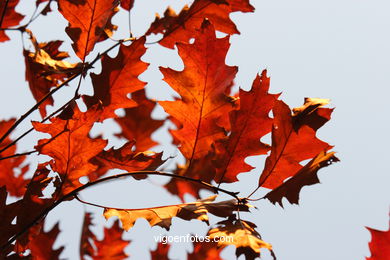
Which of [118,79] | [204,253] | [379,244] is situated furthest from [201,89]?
[204,253]

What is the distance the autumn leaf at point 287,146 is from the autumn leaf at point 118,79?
0.35 m

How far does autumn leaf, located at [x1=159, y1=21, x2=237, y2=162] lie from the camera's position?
0.84m

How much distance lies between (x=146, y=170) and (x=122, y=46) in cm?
30

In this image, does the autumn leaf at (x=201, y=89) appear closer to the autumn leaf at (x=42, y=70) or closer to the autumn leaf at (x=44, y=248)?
the autumn leaf at (x=42, y=70)

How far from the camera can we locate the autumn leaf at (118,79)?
0.97m

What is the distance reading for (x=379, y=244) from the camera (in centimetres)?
74

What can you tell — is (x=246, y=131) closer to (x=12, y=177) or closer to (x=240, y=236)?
(x=240, y=236)

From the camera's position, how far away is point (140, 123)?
1.74 metres

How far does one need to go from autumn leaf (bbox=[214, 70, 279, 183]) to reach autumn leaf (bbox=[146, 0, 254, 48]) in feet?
1.29

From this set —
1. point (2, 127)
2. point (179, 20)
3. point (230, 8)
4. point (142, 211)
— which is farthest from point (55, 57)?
point (142, 211)

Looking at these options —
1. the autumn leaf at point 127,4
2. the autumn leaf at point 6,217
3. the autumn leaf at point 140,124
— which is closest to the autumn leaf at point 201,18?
the autumn leaf at point 127,4

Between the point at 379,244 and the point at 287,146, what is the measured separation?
0.82 ft

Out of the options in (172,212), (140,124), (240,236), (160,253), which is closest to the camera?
(240,236)

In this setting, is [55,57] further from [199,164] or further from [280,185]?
[280,185]
